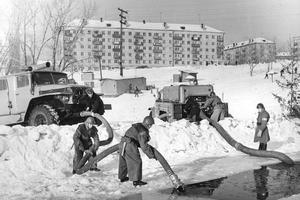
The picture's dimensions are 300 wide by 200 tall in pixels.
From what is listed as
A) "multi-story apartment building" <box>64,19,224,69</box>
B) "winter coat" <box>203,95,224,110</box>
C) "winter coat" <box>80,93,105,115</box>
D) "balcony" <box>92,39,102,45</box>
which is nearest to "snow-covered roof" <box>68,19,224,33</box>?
"multi-story apartment building" <box>64,19,224,69</box>

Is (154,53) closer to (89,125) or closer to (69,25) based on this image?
(69,25)

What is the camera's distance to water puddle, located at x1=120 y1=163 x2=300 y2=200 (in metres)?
7.79

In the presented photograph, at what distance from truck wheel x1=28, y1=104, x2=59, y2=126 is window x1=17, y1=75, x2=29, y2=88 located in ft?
3.22

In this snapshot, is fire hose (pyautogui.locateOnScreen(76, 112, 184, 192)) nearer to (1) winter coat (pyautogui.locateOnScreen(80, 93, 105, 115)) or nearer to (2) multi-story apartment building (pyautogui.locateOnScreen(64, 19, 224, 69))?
(1) winter coat (pyautogui.locateOnScreen(80, 93, 105, 115))

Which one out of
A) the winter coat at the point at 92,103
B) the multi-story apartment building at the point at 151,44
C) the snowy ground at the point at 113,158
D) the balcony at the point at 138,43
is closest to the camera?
the snowy ground at the point at 113,158

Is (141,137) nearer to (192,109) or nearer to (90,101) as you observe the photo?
(90,101)

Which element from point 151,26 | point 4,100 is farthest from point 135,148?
point 151,26

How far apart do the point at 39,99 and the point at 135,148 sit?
6019 millimetres

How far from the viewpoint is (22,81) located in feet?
45.6

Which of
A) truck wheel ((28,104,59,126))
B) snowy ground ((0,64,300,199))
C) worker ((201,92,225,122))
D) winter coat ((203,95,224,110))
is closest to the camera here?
snowy ground ((0,64,300,199))

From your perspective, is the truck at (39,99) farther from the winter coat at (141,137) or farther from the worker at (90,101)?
the winter coat at (141,137)

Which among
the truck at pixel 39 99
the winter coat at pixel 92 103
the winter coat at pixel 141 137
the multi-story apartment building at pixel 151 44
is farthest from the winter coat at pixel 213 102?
the multi-story apartment building at pixel 151 44

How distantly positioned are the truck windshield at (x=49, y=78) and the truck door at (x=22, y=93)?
0.88ft

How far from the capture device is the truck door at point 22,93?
542 inches
